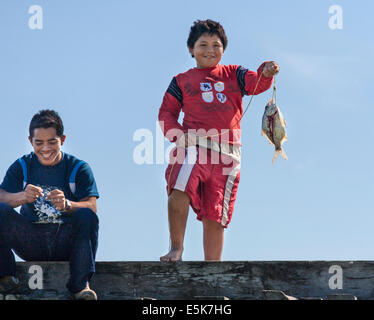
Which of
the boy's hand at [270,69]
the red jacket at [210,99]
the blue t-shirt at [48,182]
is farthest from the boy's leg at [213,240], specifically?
the boy's hand at [270,69]

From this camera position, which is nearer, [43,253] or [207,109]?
[43,253]

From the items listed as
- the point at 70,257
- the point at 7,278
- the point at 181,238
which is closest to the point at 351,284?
the point at 181,238

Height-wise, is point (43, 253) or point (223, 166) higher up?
point (223, 166)

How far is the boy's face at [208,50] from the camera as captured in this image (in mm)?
7082

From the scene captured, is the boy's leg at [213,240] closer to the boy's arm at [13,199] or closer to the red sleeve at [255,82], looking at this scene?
the red sleeve at [255,82]

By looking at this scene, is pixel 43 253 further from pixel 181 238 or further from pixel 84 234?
pixel 181 238

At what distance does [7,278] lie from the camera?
5438mm

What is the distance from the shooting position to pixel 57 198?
545 cm

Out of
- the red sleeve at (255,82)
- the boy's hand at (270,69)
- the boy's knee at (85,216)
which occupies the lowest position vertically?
the boy's knee at (85,216)

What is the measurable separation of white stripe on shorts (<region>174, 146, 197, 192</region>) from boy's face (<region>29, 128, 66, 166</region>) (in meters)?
1.14

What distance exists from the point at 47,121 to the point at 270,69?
7.16 feet
